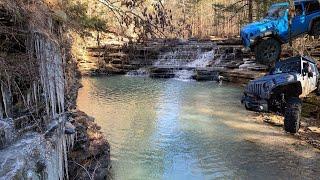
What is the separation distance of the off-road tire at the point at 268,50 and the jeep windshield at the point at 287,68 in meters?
3.52

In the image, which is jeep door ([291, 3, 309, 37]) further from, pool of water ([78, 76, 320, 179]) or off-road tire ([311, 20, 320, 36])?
pool of water ([78, 76, 320, 179])

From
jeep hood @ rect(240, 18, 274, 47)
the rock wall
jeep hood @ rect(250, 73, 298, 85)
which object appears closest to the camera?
the rock wall

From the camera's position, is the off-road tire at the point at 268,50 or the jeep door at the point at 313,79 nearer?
the jeep door at the point at 313,79

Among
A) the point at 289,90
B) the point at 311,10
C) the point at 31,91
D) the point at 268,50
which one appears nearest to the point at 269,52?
the point at 268,50

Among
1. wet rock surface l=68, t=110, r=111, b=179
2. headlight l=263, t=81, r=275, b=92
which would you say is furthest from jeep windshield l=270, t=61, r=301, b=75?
wet rock surface l=68, t=110, r=111, b=179

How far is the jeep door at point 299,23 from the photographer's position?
15953mm

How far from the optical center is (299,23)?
16000 mm

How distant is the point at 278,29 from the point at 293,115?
526 cm

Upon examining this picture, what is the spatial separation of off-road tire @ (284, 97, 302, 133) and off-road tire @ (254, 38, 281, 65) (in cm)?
481

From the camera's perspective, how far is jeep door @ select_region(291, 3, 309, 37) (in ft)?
52.3

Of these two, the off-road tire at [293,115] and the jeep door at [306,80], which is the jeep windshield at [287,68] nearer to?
the jeep door at [306,80]

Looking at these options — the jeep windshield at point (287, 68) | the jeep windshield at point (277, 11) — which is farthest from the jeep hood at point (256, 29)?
the jeep windshield at point (287, 68)

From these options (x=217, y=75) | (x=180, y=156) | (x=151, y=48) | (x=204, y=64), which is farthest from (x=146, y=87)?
(x=180, y=156)

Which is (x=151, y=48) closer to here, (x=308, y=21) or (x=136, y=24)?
(x=308, y=21)
